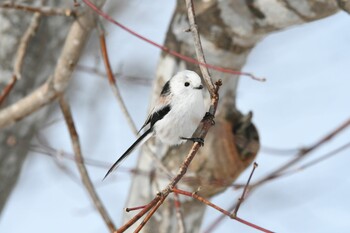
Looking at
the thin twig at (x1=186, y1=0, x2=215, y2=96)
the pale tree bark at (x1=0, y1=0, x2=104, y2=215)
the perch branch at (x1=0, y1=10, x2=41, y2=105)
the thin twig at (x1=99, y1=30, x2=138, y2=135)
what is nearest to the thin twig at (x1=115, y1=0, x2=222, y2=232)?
the thin twig at (x1=186, y1=0, x2=215, y2=96)

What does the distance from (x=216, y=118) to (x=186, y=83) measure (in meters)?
1.12

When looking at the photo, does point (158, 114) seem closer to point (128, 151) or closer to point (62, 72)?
point (128, 151)

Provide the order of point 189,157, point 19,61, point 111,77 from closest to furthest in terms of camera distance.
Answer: point 189,157, point 111,77, point 19,61

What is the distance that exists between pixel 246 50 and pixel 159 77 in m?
0.36

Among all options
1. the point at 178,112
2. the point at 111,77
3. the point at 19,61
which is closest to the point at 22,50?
the point at 19,61

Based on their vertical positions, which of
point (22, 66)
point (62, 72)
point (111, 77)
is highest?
point (22, 66)

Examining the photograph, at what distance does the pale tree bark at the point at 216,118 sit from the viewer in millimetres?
2311

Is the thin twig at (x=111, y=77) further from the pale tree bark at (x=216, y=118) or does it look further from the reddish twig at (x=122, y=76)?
the reddish twig at (x=122, y=76)

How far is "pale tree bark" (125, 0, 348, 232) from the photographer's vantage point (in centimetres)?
231

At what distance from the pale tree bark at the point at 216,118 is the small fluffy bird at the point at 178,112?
2.67ft

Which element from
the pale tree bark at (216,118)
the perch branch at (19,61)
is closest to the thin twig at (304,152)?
the pale tree bark at (216,118)

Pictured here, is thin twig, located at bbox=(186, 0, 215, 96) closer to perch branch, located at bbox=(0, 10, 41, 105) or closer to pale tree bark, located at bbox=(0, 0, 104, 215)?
perch branch, located at bbox=(0, 10, 41, 105)

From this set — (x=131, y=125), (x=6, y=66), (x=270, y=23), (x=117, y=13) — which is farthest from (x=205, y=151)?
(x=117, y=13)

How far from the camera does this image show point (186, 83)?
142 cm
